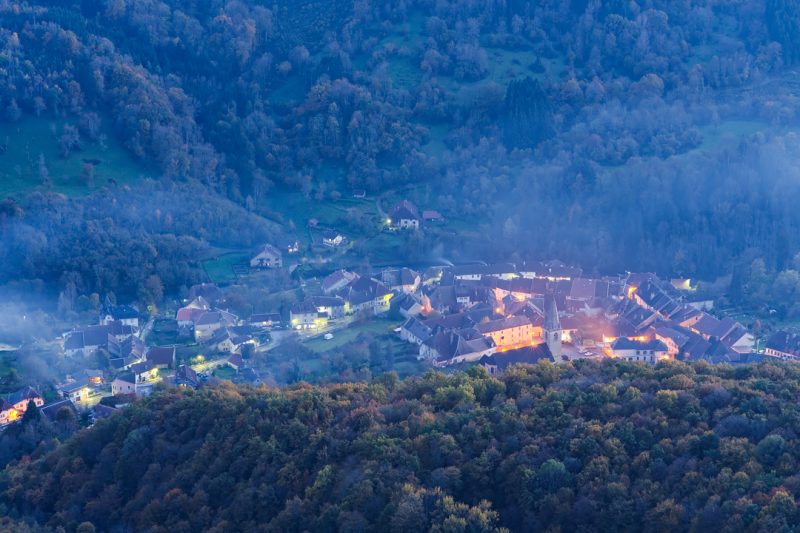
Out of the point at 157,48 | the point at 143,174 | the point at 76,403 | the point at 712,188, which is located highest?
the point at 157,48

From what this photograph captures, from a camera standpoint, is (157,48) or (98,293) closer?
(98,293)

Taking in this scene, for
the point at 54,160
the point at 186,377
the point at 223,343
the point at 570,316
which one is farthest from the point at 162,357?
the point at 54,160

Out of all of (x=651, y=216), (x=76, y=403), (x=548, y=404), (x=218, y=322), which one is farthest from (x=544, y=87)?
(x=548, y=404)

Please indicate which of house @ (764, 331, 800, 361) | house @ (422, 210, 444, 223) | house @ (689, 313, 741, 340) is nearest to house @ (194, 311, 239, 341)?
house @ (422, 210, 444, 223)

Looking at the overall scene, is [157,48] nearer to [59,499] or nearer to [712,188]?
[712,188]

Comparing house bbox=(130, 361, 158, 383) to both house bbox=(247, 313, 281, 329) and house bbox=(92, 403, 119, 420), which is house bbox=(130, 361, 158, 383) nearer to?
house bbox=(92, 403, 119, 420)

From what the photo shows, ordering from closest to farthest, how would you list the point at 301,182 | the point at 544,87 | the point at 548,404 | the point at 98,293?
the point at 548,404 < the point at 98,293 < the point at 301,182 < the point at 544,87

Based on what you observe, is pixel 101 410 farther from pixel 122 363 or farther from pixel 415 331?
pixel 415 331

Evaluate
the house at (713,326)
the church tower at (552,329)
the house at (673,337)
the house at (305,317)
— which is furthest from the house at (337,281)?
the house at (713,326)

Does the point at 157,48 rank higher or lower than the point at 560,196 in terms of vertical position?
higher

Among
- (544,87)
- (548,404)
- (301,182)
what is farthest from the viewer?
Result: (544,87)
